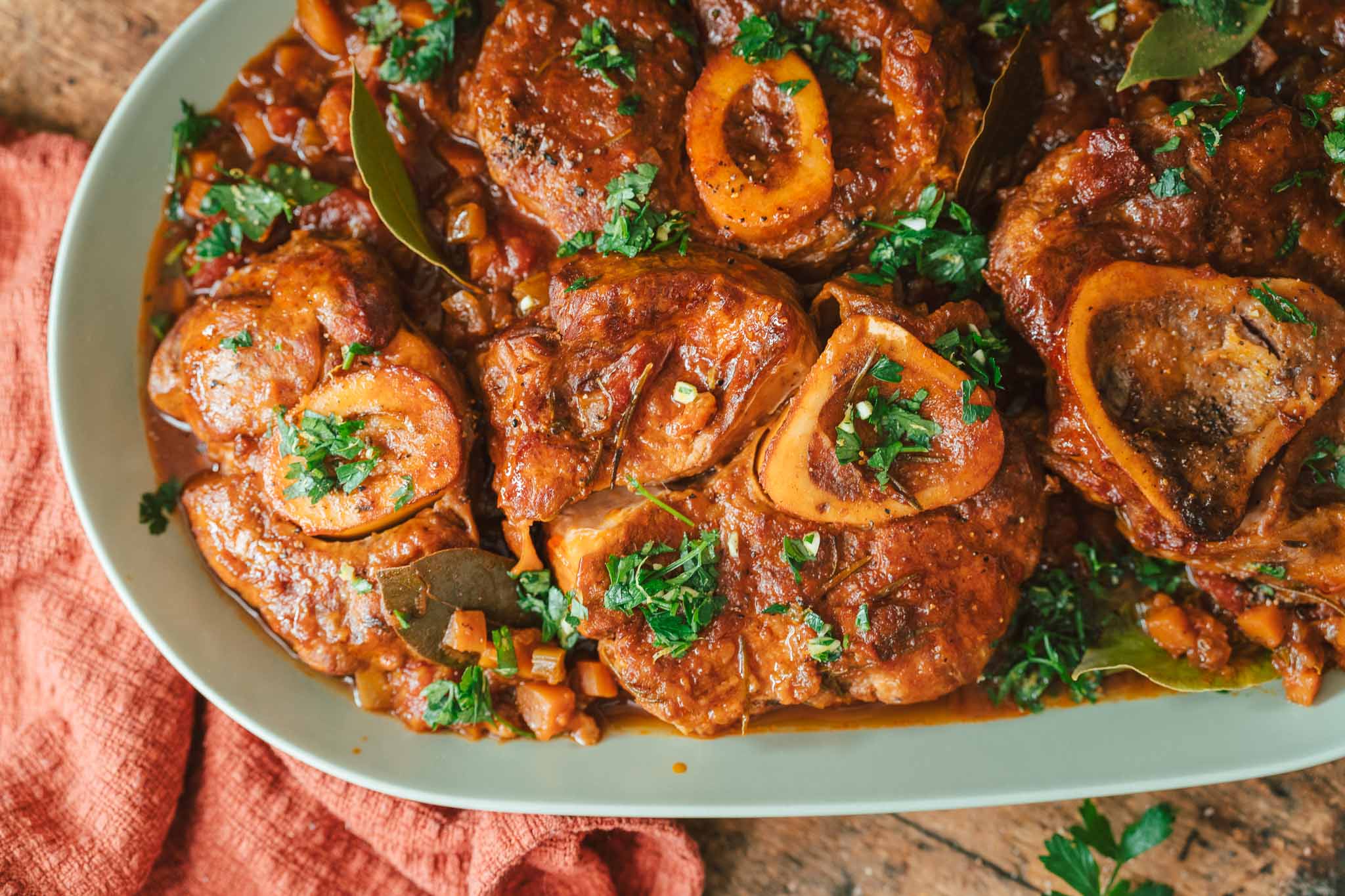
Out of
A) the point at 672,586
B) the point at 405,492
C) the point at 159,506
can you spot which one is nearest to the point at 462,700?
the point at 405,492

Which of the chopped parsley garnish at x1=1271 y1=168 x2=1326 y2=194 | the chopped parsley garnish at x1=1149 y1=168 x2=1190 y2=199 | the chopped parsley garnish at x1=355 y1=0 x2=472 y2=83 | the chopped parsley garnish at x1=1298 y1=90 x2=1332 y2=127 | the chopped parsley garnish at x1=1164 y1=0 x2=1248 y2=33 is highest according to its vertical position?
the chopped parsley garnish at x1=1164 y1=0 x2=1248 y2=33

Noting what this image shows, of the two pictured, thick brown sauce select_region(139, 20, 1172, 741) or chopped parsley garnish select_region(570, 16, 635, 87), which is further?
thick brown sauce select_region(139, 20, 1172, 741)

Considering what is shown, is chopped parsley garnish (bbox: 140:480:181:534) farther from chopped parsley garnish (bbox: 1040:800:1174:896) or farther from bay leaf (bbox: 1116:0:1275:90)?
bay leaf (bbox: 1116:0:1275:90)

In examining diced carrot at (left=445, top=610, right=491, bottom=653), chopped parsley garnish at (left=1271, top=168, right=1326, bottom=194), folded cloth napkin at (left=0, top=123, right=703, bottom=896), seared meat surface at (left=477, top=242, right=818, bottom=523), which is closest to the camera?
seared meat surface at (left=477, top=242, right=818, bottom=523)

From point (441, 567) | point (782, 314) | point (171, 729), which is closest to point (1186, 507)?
point (782, 314)

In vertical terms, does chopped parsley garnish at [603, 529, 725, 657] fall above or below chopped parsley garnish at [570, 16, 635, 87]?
below

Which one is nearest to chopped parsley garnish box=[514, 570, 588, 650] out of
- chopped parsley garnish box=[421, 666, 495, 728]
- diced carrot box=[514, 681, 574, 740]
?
diced carrot box=[514, 681, 574, 740]

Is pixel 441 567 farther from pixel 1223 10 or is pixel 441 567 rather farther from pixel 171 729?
pixel 1223 10
